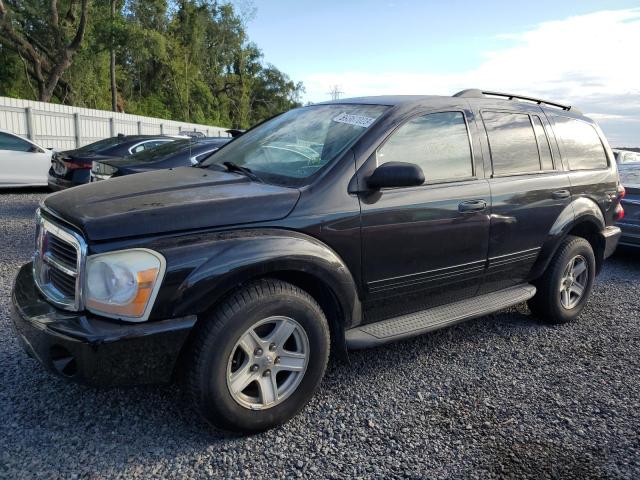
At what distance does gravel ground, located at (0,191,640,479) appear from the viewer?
246 centimetres

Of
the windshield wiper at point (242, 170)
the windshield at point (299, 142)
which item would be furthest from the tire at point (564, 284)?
the windshield wiper at point (242, 170)

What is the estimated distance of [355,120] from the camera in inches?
131

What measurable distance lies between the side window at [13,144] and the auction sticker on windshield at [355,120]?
380 inches

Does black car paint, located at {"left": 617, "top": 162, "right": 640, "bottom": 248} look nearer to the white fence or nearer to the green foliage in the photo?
the white fence

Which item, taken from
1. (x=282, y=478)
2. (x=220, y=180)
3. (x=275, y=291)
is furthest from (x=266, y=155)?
(x=282, y=478)

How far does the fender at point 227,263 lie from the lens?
7.72 ft

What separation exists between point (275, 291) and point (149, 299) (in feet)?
2.03

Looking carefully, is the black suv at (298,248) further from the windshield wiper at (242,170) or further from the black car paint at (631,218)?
the black car paint at (631,218)

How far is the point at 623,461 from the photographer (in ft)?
8.54

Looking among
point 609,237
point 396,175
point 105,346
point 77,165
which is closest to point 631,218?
point 609,237

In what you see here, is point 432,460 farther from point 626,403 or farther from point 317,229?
point 626,403

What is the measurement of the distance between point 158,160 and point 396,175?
5194mm

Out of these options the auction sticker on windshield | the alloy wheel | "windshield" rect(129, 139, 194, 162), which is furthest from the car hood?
"windshield" rect(129, 139, 194, 162)

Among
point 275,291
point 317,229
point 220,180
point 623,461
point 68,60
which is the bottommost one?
point 623,461
